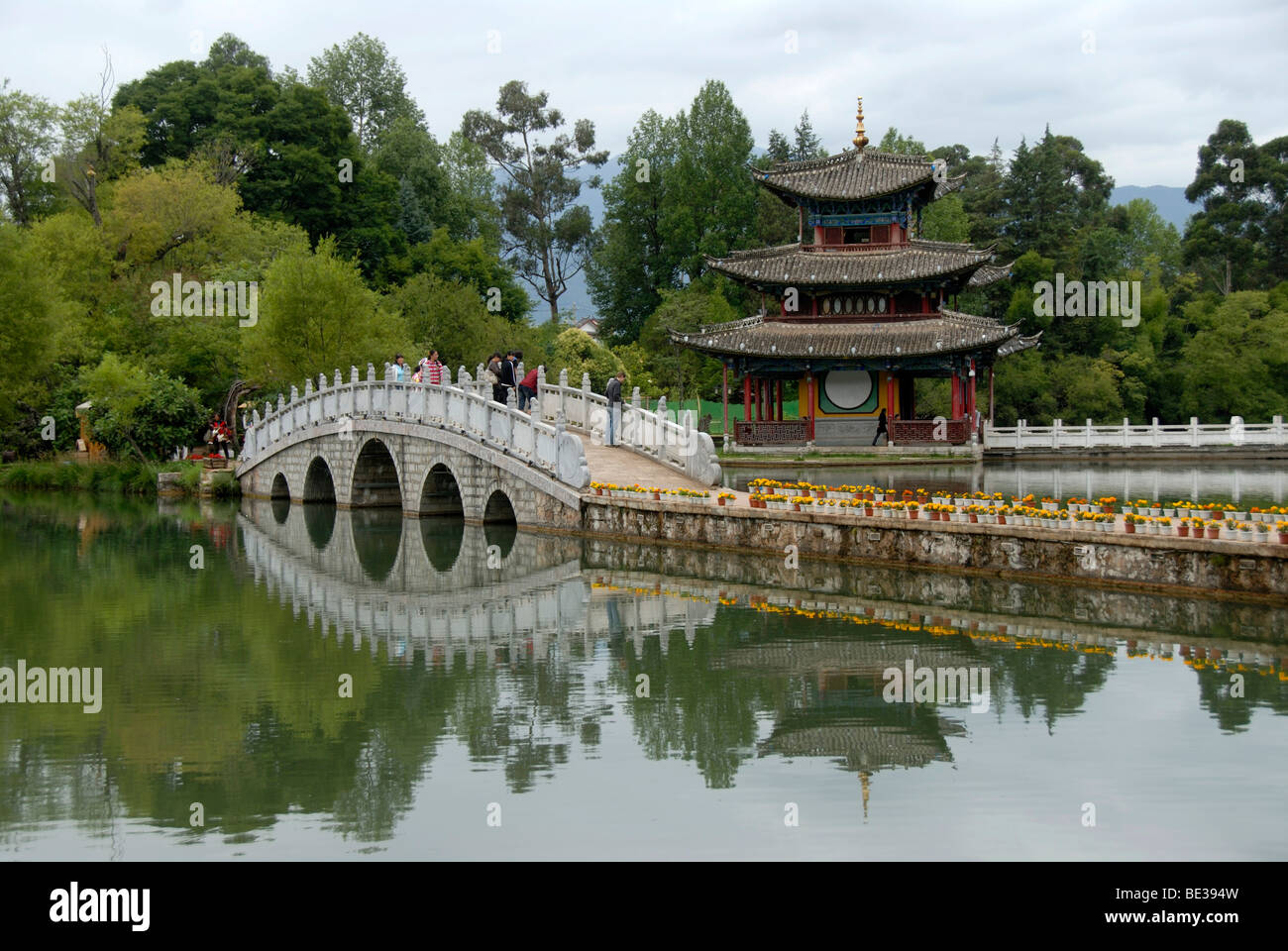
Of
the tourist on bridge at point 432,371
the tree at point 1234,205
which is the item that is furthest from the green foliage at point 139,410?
the tree at point 1234,205

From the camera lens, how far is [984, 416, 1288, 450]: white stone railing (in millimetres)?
35125

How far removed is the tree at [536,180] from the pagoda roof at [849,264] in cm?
3008

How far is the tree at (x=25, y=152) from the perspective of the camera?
152 feet

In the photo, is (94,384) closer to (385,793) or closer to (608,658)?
(608,658)

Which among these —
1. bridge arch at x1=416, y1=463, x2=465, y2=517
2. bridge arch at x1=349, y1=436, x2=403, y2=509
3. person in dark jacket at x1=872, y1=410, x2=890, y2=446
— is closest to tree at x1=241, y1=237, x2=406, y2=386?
bridge arch at x1=349, y1=436, x2=403, y2=509

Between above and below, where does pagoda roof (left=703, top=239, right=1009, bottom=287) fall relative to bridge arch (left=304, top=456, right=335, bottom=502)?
above

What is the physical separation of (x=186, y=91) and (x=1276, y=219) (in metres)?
43.0

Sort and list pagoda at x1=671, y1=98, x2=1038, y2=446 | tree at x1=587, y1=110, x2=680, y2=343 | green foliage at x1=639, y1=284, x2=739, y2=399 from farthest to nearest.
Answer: tree at x1=587, y1=110, x2=680, y2=343
green foliage at x1=639, y1=284, x2=739, y2=399
pagoda at x1=671, y1=98, x2=1038, y2=446

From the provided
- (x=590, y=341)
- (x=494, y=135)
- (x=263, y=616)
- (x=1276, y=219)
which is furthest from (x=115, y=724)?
(x=494, y=135)

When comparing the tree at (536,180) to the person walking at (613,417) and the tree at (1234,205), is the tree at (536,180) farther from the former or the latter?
the person walking at (613,417)

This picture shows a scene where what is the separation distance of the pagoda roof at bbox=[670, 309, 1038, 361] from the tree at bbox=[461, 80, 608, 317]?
102 ft

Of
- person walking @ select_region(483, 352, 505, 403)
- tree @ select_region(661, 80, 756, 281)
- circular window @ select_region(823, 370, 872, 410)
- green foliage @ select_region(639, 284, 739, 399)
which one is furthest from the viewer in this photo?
tree @ select_region(661, 80, 756, 281)

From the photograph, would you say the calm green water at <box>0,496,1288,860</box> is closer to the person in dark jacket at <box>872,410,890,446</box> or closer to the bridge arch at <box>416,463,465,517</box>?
the bridge arch at <box>416,463,465,517</box>

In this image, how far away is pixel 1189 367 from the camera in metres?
44.6
